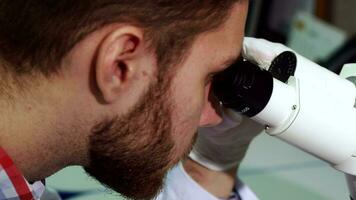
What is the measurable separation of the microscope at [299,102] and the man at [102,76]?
0.05 metres

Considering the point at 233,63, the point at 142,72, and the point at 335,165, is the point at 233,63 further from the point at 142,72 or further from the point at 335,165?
A: the point at 335,165

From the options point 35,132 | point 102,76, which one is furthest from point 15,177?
point 102,76

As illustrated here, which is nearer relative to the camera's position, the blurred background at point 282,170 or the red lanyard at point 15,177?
the red lanyard at point 15,177

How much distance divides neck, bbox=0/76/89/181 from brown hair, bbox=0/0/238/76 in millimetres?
40

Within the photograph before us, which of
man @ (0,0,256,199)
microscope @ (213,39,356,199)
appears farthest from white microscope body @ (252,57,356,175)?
man @ (0,0,256,199)

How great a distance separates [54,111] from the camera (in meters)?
0.80

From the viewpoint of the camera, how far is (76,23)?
0.74 m

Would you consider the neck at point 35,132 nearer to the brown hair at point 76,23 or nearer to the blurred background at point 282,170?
the brown hair at point 76,23

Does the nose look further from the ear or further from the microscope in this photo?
the ear

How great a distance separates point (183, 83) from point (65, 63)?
17cm

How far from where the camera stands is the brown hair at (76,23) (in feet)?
2.41

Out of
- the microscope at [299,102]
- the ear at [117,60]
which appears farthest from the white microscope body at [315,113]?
the ear at [117,60]

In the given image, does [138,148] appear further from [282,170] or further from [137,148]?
[282,170]

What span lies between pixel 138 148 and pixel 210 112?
170mm
